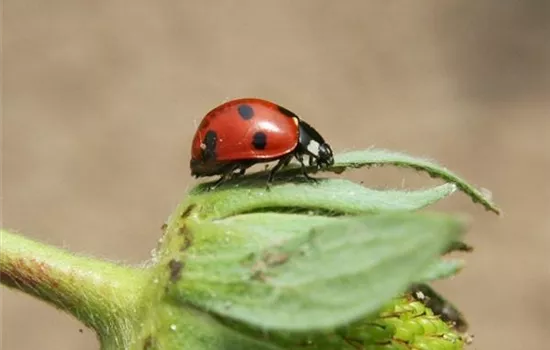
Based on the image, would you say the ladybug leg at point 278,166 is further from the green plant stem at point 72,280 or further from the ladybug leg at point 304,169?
the green plant stem at point 72,280

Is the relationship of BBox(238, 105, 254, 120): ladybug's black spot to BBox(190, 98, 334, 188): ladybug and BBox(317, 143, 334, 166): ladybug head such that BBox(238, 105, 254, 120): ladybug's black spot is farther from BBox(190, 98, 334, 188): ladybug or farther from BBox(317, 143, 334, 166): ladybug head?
BBox(317, 143, 334, 166): ladybug head

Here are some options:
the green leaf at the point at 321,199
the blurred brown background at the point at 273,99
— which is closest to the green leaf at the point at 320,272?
the green leaf at the point at 321,199

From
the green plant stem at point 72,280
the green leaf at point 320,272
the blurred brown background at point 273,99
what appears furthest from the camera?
the blurred brown background at point 273,99

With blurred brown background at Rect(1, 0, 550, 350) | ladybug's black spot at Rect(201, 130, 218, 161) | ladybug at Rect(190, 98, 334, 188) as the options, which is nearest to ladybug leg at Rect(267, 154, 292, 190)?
ladybug at Rect(190, 98, 334, 188)

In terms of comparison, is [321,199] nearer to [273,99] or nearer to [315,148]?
[315,148]

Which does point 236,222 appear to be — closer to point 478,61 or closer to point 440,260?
point 440,260

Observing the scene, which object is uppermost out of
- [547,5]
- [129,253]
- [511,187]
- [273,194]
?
[547,5]

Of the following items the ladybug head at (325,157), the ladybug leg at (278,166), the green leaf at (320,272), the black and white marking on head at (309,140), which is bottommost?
the green leaf at (320,272)

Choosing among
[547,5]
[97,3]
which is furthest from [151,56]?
[547,5]
